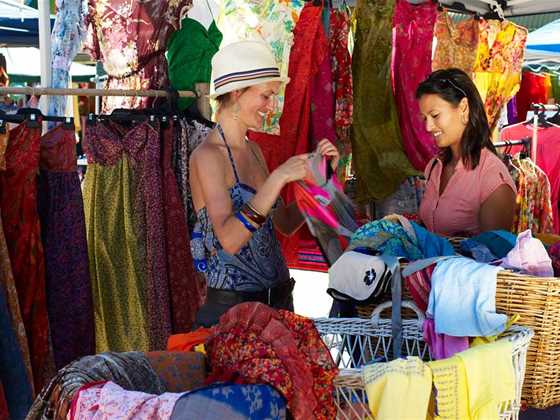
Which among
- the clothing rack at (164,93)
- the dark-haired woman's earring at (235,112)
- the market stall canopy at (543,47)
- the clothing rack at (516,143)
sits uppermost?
the market stall canopy at (543,47)

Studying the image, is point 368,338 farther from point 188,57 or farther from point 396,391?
point 188,57

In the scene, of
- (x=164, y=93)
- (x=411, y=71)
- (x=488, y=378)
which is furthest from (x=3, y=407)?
(x=411, y=71)

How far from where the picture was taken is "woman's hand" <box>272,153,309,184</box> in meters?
→ 2.71

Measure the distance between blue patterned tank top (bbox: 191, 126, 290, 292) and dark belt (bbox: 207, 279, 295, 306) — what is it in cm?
1

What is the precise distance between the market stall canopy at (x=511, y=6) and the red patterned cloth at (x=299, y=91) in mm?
1285

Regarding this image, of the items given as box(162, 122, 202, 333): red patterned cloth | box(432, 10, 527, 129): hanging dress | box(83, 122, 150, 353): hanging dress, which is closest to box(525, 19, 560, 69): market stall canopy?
box(432, 10, 527, 129): hanging dress

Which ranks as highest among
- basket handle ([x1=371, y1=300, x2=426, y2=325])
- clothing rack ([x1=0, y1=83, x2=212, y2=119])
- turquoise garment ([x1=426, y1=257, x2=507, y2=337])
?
clothing rack ([x1=0, y1=83, x2=212, y2=119])

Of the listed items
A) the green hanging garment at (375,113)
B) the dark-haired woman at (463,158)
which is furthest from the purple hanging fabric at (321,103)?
the dark-haired woman at (463,158)

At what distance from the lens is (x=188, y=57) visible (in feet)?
13.3

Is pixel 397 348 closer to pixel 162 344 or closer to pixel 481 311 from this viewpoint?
pixel 481 311

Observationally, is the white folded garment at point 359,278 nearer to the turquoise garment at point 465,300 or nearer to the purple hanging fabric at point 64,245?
the turquoise garment at point 465,300

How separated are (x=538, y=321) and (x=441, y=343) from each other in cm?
31

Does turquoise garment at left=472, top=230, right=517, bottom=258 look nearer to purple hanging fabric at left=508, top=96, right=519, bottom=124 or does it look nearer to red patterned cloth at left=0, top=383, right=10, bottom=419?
red patterned cloth at left=0, top=383, right=10, bottom=419

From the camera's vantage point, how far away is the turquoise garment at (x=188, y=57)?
13.2ft
